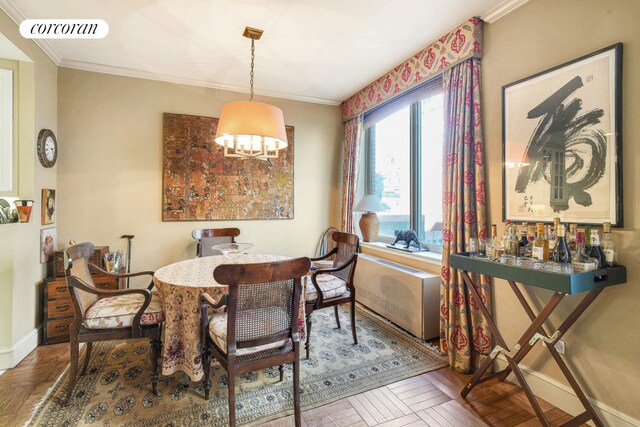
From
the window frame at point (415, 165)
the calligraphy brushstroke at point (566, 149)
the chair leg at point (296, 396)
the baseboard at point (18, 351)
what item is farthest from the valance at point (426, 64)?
the baseboard at point (18, 351)

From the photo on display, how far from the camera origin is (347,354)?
2.62 metres

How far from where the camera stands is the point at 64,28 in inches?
101

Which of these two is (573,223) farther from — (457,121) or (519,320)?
(457,121)

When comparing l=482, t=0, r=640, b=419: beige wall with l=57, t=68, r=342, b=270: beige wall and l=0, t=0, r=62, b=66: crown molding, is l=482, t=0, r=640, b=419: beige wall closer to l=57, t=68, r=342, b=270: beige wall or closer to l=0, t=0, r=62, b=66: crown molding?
l=57, t=68, r=342, b=270: beige wall

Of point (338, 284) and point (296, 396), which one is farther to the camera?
point (338, 284)

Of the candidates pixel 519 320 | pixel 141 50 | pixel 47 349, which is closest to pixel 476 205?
pixel 519 320

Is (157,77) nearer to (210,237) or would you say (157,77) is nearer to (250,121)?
(210,237)

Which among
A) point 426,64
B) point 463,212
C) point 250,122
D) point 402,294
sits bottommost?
point 402,294

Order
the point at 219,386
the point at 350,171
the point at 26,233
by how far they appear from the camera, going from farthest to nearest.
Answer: the point at 350,171 < the point at 26,233 < the point at 219,386

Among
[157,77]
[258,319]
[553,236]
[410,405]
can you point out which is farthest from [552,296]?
[157,77]

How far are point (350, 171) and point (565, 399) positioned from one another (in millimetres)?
3161

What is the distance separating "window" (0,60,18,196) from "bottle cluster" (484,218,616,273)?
153 inches

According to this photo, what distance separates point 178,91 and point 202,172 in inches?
39.7

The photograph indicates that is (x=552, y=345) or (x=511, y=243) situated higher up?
(x=511, y=243)
